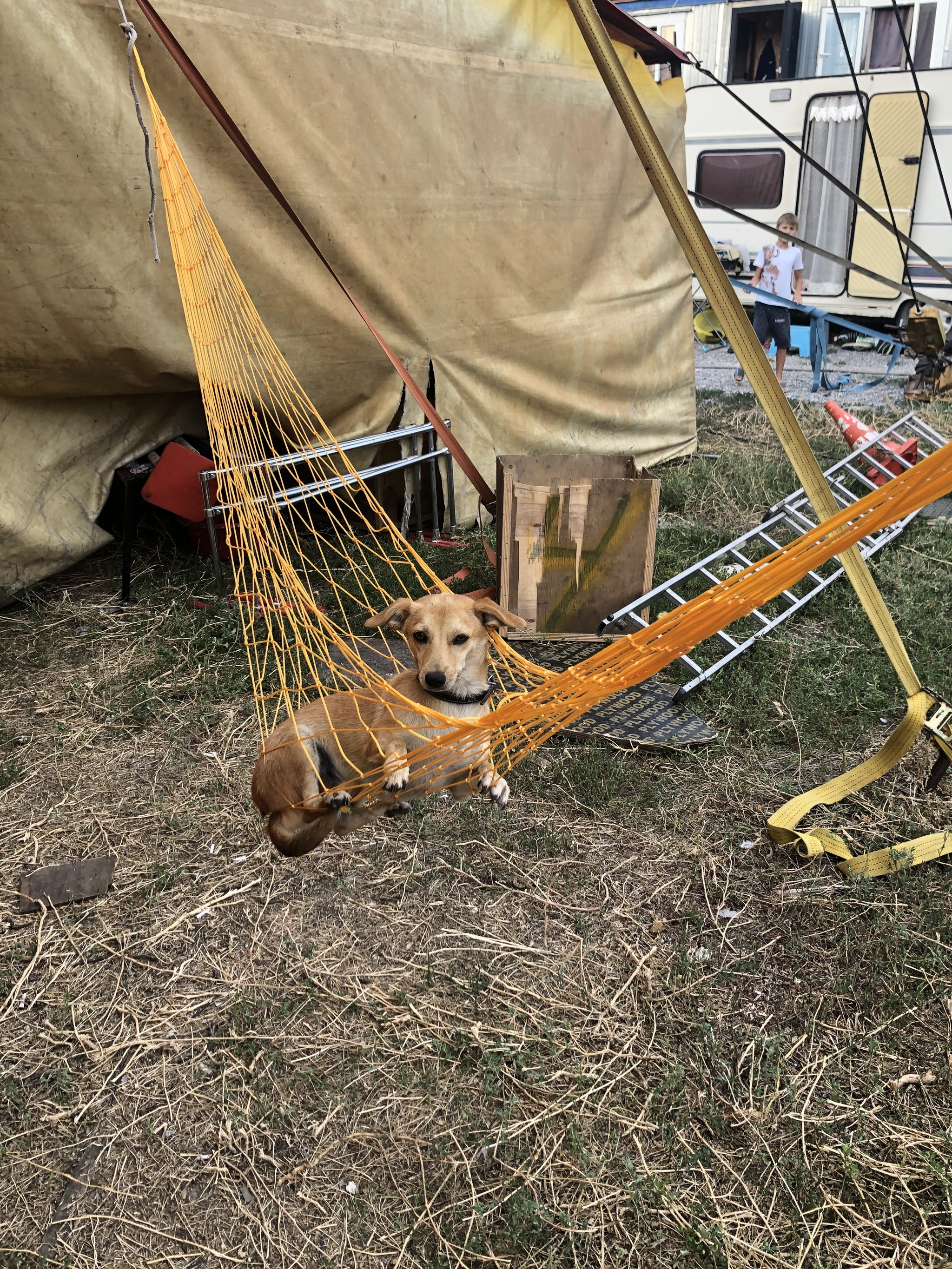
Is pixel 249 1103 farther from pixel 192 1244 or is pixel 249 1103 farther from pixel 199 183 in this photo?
pixel 199 183

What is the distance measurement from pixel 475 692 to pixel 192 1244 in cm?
119

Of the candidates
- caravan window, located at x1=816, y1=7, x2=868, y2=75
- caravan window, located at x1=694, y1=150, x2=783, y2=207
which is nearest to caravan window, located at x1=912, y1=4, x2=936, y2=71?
caravan window, located at x1=816, y1=7, x2=868, y2=75

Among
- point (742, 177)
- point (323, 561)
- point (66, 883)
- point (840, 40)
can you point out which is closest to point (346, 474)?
point (323, 561)

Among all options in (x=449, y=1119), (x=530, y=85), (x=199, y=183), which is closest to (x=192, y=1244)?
(x=449, y=1119)

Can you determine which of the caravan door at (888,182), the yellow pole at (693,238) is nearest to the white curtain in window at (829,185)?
the caravan door at (888,182)

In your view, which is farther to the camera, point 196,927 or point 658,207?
point 658,207

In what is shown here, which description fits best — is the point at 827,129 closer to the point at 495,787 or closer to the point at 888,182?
the point at 888,182

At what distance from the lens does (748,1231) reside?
5.39 ft

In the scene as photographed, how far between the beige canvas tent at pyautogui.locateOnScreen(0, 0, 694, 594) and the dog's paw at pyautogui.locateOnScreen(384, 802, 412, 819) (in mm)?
2269

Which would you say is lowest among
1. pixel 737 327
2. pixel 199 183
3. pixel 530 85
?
pixel 737 327

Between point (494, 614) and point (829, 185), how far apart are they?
9.52 metres

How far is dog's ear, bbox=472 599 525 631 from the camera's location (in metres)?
2.07

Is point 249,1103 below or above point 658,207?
below

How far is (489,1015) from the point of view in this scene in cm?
208
